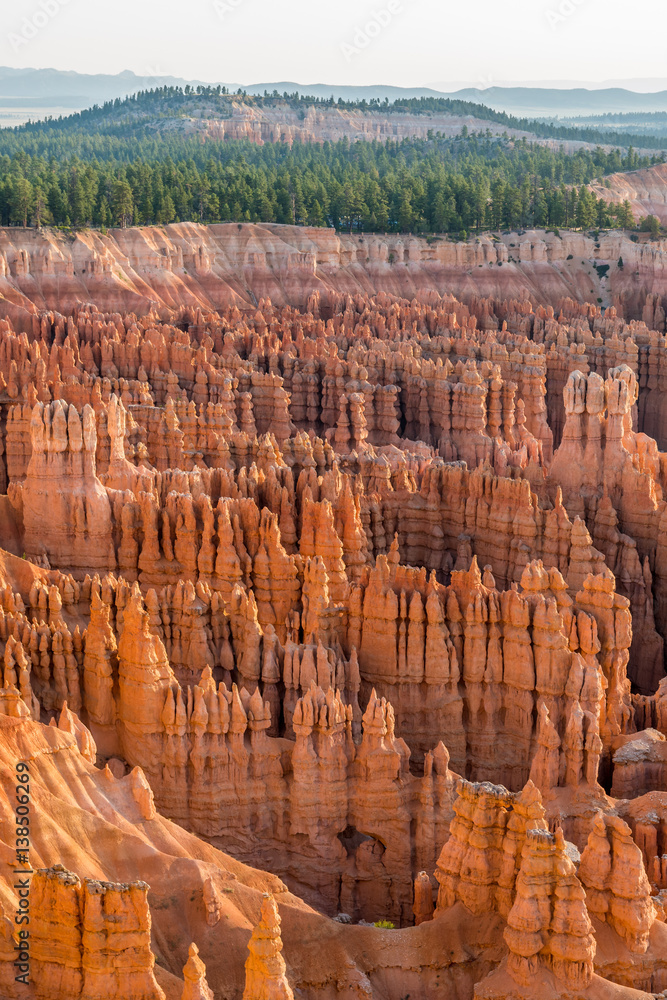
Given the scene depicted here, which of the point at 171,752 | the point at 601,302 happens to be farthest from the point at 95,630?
the point at 601,302

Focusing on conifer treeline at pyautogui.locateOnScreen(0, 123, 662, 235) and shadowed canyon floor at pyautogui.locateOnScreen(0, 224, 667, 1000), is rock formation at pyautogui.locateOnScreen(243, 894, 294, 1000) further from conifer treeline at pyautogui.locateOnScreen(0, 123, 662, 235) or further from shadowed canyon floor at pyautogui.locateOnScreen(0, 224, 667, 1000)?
conifer treeline at pyautogui.locateOnScreen(0, 123, 662, 235)

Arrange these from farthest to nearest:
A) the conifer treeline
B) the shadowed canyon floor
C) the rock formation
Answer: the conifer treeline, the shadowed canyon floor, the rock formation

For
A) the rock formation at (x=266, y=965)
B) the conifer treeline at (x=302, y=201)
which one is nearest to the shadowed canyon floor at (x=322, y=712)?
the rock formation at (x=266, y=965)

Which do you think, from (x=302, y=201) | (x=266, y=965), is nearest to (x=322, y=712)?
(x=266, y=965)

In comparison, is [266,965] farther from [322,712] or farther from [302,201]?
[302,201]

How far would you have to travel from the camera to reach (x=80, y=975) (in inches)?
687

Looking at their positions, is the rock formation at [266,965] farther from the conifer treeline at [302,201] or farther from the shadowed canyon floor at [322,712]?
the conifer treeline at [302,201]

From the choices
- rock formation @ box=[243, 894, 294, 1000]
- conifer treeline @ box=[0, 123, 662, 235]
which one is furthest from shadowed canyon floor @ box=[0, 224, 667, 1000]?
conifer treeline @ box=[0, 123, 662, 235]

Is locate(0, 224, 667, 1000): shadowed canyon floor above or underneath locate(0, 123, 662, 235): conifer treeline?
underneath

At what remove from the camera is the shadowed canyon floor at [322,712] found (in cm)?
2039

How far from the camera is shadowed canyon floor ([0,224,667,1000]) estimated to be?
2039 centimetres

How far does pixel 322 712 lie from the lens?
27.6 m

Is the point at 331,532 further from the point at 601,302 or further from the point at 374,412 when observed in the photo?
the point at 601,302

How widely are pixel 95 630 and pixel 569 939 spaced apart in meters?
12.6
